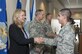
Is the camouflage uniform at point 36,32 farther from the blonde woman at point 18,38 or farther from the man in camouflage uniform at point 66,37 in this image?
the man in camouflage uniform at point 66,37

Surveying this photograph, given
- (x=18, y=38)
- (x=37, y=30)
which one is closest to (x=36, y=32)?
(x=37, y=30)

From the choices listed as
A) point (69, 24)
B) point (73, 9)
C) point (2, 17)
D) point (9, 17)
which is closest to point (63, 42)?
point (69, 24)

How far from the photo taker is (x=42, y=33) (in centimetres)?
421

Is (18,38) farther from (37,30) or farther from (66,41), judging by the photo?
(37,30)

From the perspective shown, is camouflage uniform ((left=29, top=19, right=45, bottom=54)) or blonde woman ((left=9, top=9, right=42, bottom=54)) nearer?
blonde woman ((left=9, top=9, right=42, bottom=54))

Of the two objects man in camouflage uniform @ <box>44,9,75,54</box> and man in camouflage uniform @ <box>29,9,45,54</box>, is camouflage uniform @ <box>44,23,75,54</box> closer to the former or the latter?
man in camouflage uniform @ <box>44,9,75,54</box>

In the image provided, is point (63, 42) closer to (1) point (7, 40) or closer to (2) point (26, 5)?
(1) point (7, 40)

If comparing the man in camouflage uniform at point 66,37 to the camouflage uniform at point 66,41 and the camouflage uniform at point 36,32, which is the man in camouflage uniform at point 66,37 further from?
the camouflage uniform at point 36,32

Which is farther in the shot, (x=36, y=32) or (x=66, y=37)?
(x=36, y=32)

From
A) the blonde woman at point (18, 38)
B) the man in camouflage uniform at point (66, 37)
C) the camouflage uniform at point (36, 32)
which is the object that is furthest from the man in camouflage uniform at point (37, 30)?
the man in camouflage uniform at point (66, 37)

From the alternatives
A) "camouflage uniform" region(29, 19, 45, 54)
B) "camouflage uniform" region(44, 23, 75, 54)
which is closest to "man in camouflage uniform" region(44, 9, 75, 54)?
"camouflage uniform" region(44, 23, 75, 54)

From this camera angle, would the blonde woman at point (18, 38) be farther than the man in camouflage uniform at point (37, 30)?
No

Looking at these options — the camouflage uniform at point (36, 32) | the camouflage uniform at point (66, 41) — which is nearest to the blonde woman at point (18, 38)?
→ the camouflage uniform at point (66, 41)

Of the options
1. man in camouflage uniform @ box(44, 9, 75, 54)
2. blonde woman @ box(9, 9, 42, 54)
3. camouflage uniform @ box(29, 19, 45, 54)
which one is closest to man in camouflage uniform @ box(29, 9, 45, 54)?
camouflage uniform @ box(29, 19, 45, 54)
